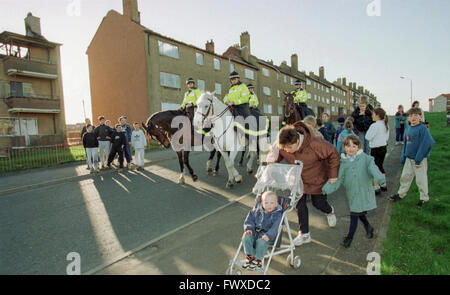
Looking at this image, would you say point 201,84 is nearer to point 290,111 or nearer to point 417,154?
point 290,111

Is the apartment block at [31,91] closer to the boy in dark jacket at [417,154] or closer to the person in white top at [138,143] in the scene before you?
the person in white top at [138,143]

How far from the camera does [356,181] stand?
369 centimetres

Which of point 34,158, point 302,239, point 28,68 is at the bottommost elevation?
point 302,239

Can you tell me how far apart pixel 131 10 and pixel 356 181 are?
29.2 metres

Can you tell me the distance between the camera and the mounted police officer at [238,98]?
7.70 metres

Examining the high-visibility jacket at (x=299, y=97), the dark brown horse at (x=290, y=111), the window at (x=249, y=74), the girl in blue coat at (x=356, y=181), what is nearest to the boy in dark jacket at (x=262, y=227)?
the girl in blue coat at (x=356, y=181)

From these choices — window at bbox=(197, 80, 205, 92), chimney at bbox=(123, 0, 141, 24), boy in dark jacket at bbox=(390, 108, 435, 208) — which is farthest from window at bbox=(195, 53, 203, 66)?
boy in dark jacket at bbox=(390, 108, 435, 208)

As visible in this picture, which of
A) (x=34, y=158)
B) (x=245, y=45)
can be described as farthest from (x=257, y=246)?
(x=245, y=45)

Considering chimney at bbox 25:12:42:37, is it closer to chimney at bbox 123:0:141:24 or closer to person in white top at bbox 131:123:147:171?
chimney at bbox 123:0:141:24

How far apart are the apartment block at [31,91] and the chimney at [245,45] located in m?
25.3

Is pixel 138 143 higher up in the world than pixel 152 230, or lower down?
higher up
